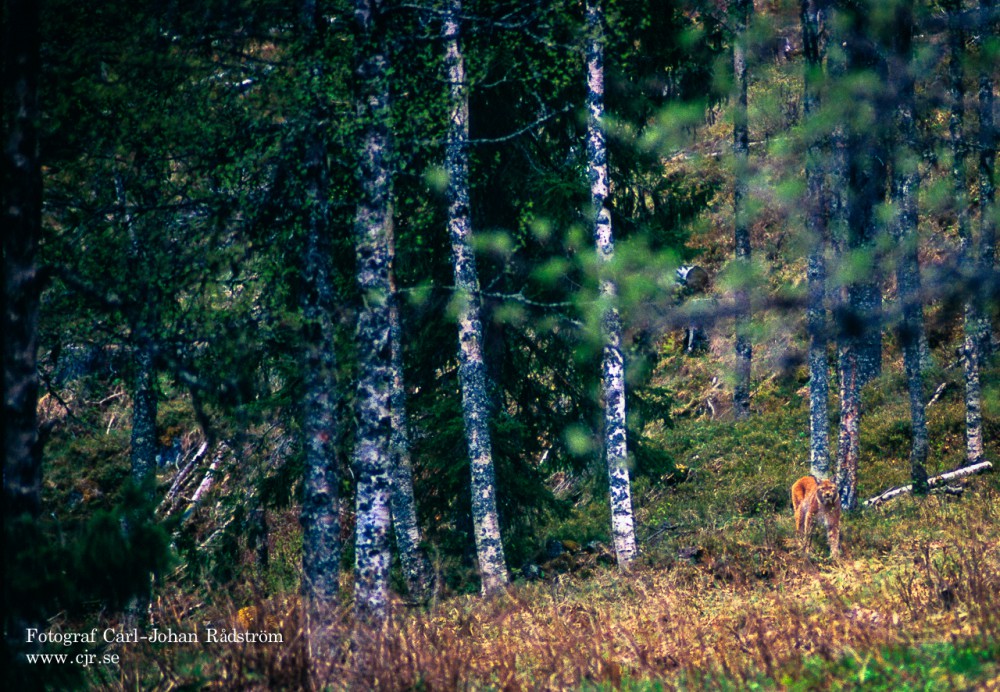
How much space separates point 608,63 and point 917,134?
23.6 ft

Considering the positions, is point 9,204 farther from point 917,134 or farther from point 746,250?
point 746,250

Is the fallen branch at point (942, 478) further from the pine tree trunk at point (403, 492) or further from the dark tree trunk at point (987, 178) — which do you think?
the pine tree trunk at point (403, 492)

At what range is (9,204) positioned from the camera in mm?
6652

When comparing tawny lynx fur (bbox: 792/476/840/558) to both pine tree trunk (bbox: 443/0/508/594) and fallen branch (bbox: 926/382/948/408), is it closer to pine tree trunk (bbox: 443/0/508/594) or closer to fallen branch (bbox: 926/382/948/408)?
pine tree trunk (bbox: 443/0/508/594)

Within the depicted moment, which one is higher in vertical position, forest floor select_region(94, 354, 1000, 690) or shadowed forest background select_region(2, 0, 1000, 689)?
shadowed forest background select_region(2, 0, 1000, 689)

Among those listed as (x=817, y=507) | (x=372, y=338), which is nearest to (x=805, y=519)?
(x=817, y=507)

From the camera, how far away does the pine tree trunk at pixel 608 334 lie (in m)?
13.0

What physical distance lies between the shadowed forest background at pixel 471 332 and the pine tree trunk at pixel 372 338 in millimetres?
34

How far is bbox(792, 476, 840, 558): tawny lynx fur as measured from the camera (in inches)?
442

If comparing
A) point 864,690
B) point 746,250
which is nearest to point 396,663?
point 864,690

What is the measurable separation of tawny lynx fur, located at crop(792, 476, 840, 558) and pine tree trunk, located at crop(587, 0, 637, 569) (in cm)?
236

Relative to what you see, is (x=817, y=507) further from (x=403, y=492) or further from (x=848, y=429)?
(x=403, y=492)

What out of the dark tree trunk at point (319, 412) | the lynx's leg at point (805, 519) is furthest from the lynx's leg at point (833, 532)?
the dark tree trunk at point (319, 412)

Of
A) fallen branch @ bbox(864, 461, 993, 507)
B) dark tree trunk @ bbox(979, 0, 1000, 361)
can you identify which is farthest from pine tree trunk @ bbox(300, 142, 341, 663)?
fallen branch @ bbox(864, 461, 993, 507)
